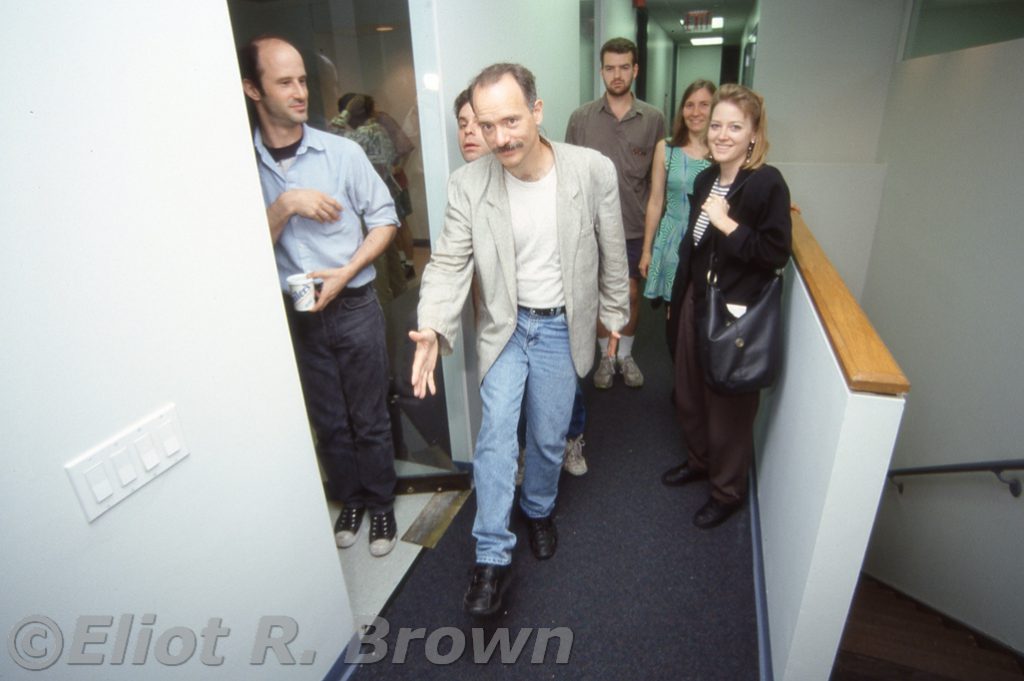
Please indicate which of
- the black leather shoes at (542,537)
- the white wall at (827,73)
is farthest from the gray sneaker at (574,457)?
the white wall at (827,73)

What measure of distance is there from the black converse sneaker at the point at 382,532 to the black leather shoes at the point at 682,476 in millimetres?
1082

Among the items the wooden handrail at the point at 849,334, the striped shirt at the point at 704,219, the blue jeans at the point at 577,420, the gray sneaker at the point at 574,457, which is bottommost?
the gray sneaker at the point at 574,457

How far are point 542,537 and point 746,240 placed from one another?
3.87 ft

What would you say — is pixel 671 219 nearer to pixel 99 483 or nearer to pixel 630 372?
pixel 630 372

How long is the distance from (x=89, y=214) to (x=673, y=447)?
2213 mm

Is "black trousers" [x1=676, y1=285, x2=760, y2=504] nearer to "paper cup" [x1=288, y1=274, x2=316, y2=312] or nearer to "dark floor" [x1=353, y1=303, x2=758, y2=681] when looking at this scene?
"dark floor" [x1=353, y1=303, x2=758, y2=681]

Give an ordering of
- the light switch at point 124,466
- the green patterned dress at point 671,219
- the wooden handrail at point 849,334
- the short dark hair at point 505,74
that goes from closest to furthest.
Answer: the light switch at point 124,466
the wooden handrail at point 849,334
the short dark hair at point 505,74
the green patterned dress at point 671,219

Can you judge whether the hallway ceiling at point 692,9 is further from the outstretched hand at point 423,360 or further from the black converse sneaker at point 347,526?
the black converse sneaker at point 347,526

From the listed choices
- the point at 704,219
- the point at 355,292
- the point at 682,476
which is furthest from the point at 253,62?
the point at 682,476

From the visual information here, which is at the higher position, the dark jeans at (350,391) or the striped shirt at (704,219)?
the striped shirt at (704,219)

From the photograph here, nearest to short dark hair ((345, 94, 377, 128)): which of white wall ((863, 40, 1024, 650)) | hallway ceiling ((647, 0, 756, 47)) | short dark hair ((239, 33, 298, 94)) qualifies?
short dark hair ((239, 33, 298, 94))

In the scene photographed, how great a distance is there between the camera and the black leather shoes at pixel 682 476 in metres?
2.21

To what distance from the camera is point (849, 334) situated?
1.19 metres

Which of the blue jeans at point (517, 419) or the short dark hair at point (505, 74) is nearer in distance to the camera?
the short dark hair at point (505, 74)
